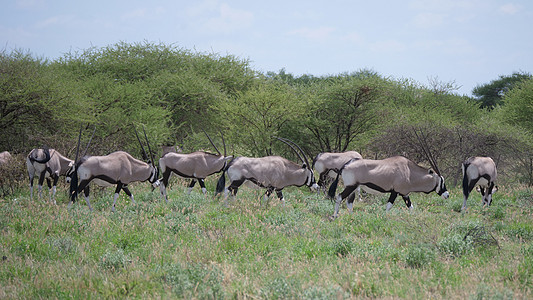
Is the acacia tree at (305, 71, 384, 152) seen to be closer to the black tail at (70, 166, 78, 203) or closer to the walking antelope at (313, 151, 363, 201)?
the walking antelope at (313, 151, 363, 201)

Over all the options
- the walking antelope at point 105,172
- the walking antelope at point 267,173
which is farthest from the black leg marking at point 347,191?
the walking antelope at point 105,172

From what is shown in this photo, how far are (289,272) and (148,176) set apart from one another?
23.0ft

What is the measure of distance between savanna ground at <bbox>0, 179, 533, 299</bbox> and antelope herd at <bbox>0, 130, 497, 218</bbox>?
77 centimetres

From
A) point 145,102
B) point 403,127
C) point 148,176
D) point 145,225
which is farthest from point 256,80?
point 145,225

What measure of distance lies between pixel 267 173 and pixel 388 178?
3.05 meters

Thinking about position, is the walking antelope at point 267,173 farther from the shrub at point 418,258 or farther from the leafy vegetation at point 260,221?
the shrub at point 418,258

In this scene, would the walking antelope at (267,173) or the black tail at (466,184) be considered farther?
the black tail at (466,184)

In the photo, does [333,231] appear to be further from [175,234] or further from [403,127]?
[403,127]

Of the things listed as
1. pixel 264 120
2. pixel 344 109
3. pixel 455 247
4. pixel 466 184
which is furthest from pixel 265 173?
pixel 344 109

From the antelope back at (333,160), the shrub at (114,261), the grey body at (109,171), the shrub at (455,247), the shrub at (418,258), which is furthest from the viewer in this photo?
the antelope back at (333,160)

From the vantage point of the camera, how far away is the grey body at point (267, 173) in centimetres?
1098

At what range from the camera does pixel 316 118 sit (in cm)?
1966

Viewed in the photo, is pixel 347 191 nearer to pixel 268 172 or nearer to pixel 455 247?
pixel 268 172

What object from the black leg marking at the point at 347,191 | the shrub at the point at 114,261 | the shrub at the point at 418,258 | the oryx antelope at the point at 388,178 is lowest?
the shrub at the point at 114,261
